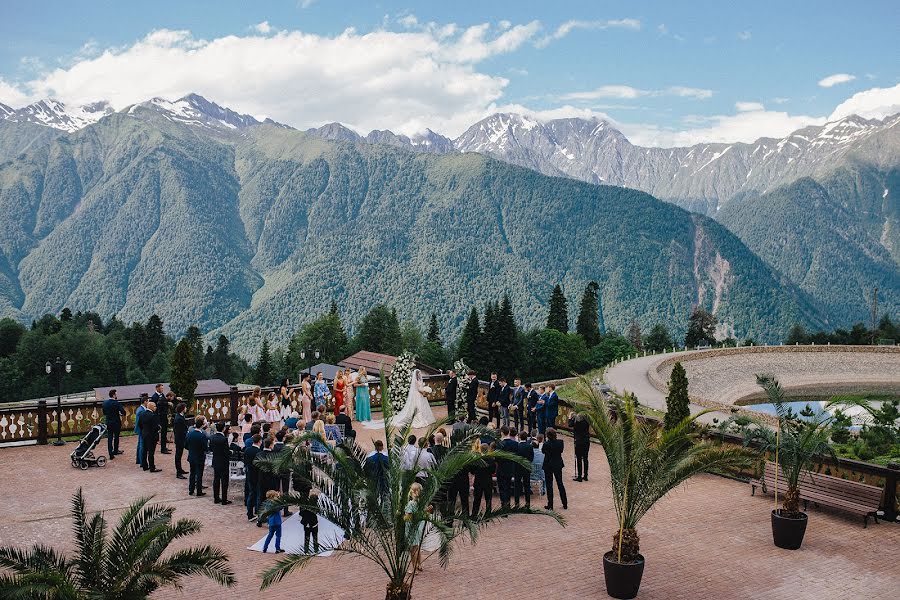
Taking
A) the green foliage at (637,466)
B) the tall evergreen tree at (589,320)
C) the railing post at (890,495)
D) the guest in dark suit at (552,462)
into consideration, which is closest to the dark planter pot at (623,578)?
the green foliage at (637,466)

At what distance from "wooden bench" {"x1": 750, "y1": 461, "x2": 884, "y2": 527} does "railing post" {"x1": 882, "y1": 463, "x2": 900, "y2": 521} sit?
0.13m

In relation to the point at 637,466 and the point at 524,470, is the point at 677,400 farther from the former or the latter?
the point at 637,466

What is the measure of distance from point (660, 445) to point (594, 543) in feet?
9.66

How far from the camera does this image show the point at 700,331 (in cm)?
10581

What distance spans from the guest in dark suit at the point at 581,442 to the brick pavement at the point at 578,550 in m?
0.34

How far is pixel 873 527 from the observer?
43.5ft

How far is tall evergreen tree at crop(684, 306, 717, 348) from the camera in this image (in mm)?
104125

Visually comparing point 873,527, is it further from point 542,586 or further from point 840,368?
point 840,368

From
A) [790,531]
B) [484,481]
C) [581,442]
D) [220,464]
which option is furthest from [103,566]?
[581,442]

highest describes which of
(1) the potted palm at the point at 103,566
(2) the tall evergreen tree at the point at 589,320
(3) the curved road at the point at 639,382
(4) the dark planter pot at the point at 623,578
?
(2) the tall evergreen tree at the point at 589,320

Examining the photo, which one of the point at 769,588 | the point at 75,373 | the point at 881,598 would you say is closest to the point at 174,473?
the point at 769,588

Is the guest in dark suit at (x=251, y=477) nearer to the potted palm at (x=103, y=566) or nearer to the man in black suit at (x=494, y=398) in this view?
the potted palm at (x=103, y=566)

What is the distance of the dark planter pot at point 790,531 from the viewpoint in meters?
12.2

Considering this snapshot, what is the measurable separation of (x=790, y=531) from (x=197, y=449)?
432 inches
